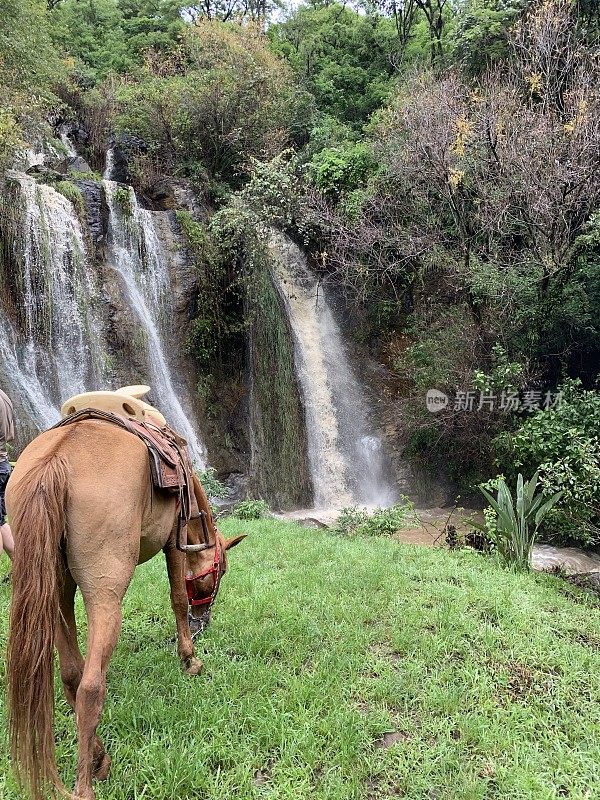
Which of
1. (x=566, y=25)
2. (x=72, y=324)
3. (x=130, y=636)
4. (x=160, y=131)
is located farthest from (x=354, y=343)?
(x=130, y=636)

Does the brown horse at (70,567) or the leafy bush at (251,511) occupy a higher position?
the brown horse at (70,567)

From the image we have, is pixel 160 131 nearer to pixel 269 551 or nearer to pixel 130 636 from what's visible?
pixel 269 551

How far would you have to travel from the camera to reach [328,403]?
1077 centimetres

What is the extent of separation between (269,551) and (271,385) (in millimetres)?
5799

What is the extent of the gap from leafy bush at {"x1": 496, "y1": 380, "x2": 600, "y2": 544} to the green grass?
9.86 feet

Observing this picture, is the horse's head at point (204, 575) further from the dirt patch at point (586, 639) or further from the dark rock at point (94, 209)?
the dark rock at point (94, 209)

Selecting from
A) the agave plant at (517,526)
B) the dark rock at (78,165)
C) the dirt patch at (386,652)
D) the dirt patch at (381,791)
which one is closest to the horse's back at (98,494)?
the dirt patch at (381,791)

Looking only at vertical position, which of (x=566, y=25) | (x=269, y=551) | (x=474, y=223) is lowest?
(x=269, y=551)

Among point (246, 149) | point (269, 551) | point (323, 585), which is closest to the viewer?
point (323, 585)

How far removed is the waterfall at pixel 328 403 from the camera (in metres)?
10.2

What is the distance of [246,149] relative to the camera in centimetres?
1337

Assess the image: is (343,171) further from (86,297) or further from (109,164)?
(109,164)

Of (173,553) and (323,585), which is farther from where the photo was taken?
(323,585)

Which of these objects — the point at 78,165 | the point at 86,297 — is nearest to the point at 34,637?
the point at 86,297
